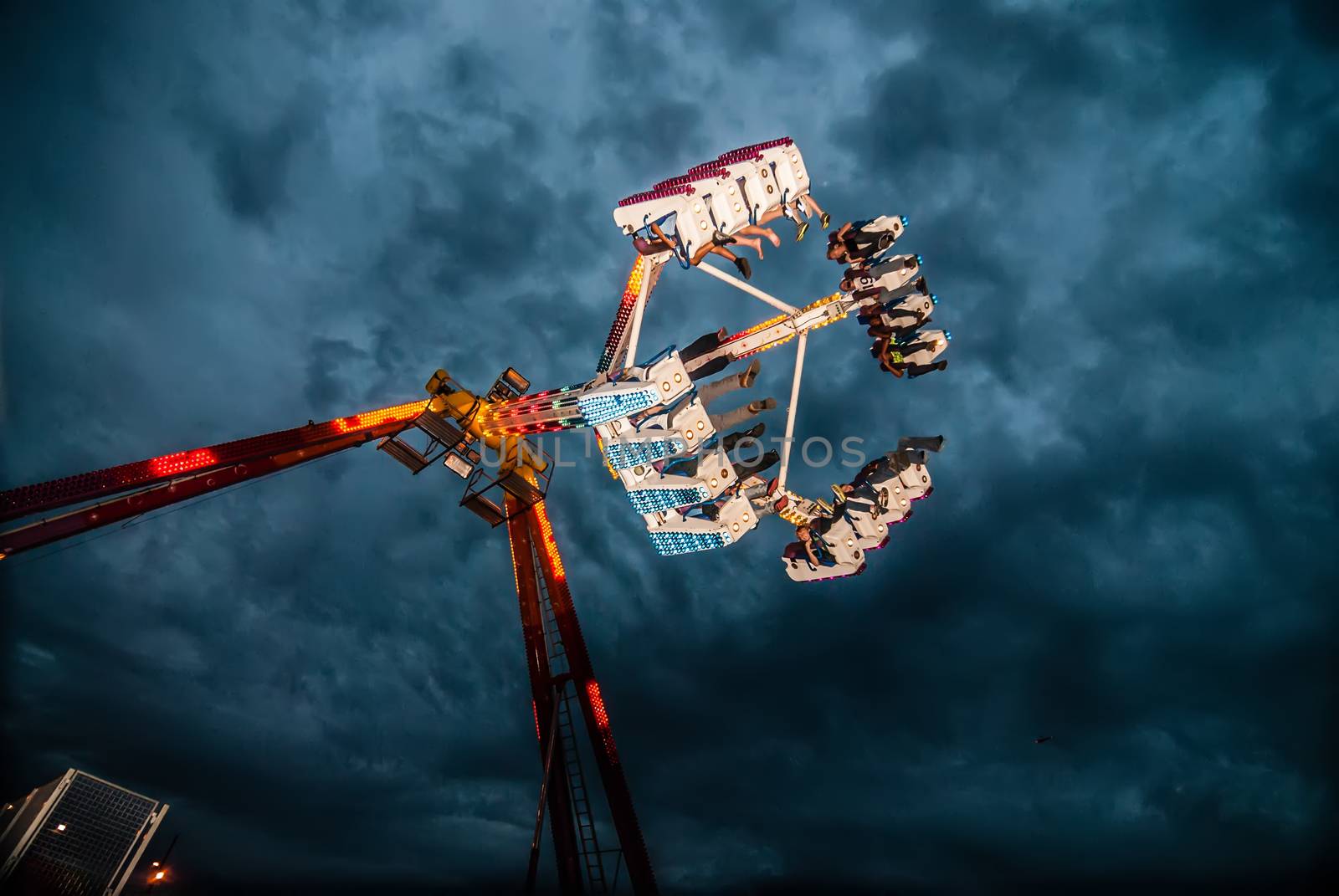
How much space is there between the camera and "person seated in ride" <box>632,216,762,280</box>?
41.2 ft

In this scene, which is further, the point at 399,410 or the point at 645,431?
the point at 399,410

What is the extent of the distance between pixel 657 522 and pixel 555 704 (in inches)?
357

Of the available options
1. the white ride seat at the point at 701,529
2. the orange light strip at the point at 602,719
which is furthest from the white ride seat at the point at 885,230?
the orange light strip at the point at 602,719

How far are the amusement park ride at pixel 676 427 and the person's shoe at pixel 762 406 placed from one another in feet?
2.52

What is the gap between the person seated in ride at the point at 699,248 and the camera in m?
12.5

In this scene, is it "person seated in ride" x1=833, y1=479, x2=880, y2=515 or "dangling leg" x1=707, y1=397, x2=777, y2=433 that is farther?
"person seated in ride" x1=833, y1=479, x2=880, y2=515

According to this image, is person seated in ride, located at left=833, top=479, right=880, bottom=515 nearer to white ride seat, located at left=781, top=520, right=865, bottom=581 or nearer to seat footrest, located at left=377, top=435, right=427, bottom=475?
white ride seat, located at left=781, top=520, right=865, bottom=581

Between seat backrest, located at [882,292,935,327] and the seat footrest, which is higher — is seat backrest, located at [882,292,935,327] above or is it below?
above

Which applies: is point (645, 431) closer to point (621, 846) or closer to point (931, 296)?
point (931, 296)

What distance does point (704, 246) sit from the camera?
12523 mm

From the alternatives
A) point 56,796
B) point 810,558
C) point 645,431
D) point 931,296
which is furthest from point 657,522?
point 56,796

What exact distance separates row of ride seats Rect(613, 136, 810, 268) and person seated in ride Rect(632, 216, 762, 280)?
0.35 feet

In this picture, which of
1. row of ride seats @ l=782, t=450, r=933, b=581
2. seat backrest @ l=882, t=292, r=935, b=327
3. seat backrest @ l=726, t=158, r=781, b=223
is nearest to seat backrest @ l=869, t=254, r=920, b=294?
seat backrest @ l=882, t=292, r=935, b=327

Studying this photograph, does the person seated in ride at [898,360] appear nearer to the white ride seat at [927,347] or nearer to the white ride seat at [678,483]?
the white ride seat at [927,347]
